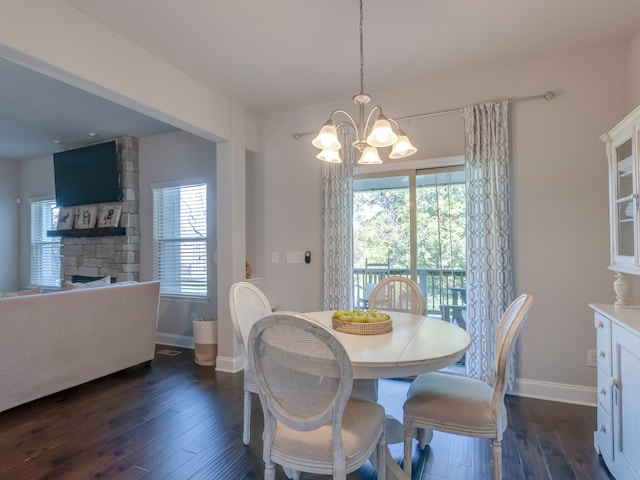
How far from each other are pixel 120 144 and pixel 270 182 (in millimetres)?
2389

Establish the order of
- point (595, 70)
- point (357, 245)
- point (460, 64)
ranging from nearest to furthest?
1. point (595, 70)
2. point (460, 64)
3. point (357, 245)

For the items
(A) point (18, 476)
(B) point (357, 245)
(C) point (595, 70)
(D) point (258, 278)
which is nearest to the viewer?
(A) point (18, 476)

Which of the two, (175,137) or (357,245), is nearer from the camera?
(357,245)

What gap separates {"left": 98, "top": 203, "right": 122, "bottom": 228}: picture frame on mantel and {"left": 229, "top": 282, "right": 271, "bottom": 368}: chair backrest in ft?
11.1

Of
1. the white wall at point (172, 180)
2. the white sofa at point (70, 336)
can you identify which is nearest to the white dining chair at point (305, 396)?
the white sofa at point (70, 336)

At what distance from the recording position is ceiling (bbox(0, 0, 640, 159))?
2.25 metres

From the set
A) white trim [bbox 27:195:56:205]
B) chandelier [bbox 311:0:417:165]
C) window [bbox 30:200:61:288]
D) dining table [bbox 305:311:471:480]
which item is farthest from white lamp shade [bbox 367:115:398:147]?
white trim [bbox 27:195:56:205]

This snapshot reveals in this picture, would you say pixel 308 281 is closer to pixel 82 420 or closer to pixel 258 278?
pixel 258 278

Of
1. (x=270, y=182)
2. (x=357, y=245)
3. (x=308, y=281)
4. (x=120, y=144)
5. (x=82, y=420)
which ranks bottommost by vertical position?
(x=82, y=420)

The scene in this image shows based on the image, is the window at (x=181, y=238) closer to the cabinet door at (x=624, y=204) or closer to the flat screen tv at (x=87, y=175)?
the flat screen tv at (x=87, y=175)

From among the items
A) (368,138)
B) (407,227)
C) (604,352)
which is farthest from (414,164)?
(604,352)

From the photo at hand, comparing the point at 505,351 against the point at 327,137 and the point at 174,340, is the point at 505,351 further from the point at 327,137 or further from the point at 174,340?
the point at 174,340

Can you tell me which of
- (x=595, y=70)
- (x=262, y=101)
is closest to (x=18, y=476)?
(x=262, y=101)

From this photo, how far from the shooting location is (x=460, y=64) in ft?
9.78
